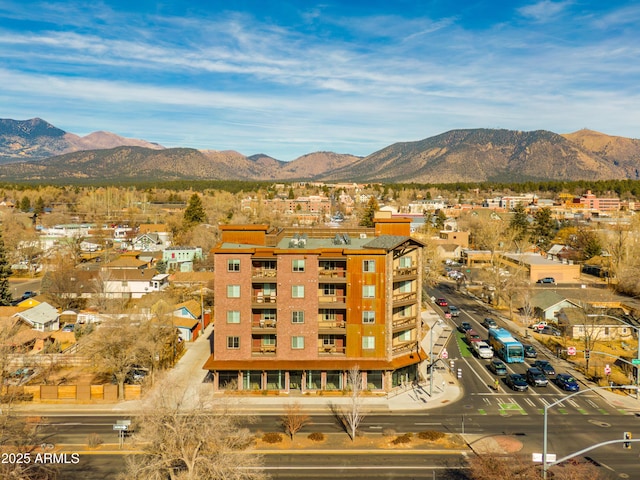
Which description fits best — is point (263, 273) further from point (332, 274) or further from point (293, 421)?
point (293, 421)

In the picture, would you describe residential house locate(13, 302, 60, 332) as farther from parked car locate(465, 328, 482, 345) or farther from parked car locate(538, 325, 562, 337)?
parked car locate(538, 325, 562, 337)

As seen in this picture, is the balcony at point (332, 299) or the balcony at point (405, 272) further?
the balcony at point (405, 272)

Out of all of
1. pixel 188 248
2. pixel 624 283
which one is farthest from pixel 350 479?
pixel 188 248

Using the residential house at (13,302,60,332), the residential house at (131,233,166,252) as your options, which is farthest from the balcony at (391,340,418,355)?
the residential house at (131,233,166,252)

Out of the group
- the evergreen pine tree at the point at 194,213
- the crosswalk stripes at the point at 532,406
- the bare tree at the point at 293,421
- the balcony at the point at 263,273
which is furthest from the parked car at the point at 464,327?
the evergreen pine tree at the point at 194,213

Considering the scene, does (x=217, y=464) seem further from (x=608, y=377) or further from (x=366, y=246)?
(x=608, y=377)

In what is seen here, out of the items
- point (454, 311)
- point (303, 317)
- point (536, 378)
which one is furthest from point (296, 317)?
point (454, 311)

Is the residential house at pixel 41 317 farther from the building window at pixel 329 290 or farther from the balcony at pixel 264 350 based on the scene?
the building window at pixel 329 290
